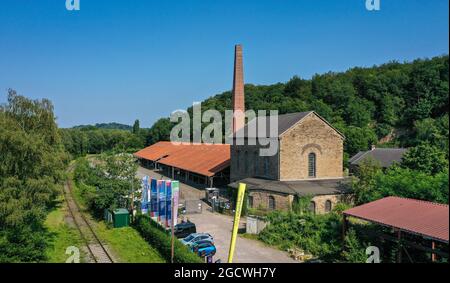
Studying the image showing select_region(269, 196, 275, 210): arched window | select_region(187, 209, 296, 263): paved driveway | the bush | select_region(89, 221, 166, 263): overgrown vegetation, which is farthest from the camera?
select_region(269, 196, 275, 210): arched window

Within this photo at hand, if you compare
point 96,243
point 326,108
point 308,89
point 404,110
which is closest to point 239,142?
point 96,243

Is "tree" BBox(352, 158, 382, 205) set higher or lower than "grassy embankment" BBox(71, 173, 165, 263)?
higher

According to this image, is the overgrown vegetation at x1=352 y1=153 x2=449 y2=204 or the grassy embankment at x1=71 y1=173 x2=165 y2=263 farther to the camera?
the overgrown vegetation at x1=352 y1=153 x2=449 y2=204

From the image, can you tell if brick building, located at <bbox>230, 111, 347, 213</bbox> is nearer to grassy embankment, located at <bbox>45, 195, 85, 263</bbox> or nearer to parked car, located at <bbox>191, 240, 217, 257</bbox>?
parked car, located at <bbox>191, 240, 217, 257</bbox>

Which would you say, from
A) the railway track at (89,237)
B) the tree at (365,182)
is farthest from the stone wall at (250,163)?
the railway track at (89,237)

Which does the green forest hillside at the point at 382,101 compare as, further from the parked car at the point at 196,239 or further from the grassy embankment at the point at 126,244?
the parked car at the point at 196,239

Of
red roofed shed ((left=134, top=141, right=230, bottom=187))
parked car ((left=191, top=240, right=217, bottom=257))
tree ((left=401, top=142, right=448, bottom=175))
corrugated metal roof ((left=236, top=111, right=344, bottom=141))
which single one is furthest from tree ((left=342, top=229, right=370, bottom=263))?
red roofed shed ((left=134, top=141, right=230, bottom=187))
